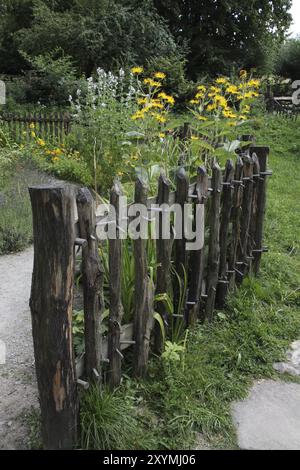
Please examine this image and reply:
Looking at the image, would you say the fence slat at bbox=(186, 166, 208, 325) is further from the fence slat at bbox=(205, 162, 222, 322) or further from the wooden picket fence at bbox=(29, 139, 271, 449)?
the fence slat at bbox=(205, 162, 222, 322)

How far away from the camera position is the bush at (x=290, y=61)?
83.9ft

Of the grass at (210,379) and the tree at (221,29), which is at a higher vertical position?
the tree at (221,29)

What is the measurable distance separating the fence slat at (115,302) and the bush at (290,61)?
26187mm

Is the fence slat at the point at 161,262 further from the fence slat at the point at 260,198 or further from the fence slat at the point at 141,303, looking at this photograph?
the fence slat at the point at 260,198

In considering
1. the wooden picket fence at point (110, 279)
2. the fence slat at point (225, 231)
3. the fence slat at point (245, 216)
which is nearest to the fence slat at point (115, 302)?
the wooden picket fence at point (110, 279)

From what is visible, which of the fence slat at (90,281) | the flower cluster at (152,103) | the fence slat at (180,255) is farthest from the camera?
the flower cluster at (152,103)

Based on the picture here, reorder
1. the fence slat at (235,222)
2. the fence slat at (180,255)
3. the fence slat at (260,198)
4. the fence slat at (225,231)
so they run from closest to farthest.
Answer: the fence slat at (180,255) → the fence slat at (225,231) → the fence slat at (235,222) → the fence slat at (260,198)

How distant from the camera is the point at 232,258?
3.44 m

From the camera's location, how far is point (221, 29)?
17.3 metres

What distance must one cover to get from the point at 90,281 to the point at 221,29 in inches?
694

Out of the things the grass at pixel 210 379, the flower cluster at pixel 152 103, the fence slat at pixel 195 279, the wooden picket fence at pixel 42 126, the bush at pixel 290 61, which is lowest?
the grass at pixel 210 379

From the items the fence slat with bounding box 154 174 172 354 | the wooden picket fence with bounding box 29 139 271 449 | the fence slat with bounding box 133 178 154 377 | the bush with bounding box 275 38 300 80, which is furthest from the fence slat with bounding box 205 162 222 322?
the bush with bounding box 275 38 300 80

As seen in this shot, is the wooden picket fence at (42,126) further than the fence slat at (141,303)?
Yes

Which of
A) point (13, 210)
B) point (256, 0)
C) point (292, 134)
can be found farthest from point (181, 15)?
point (13, 210)
